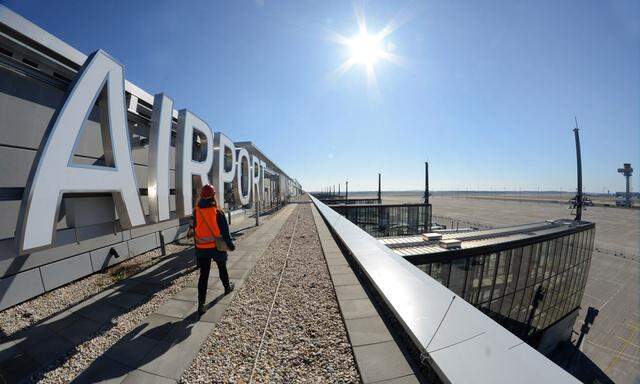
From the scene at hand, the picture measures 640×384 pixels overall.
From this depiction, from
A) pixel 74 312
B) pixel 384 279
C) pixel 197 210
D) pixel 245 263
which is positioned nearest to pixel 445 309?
pixel 384 279

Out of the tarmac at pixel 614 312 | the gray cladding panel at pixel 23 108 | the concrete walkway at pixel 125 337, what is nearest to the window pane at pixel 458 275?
the concrete walkway at pixel 125 337

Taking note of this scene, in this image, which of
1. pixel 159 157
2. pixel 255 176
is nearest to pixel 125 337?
pixel 159 157

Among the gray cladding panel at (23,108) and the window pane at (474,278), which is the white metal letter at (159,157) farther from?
the window pane at (474,278)

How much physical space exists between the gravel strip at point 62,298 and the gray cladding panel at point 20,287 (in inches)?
4.9

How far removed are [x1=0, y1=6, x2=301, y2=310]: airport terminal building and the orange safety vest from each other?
2954mm

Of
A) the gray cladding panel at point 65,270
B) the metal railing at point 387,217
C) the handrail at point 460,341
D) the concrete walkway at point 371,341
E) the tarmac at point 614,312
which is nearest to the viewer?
the handrail at point 460,341

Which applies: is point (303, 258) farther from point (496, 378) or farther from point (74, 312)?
point (496, 378)

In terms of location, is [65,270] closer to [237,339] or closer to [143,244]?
[143,244]

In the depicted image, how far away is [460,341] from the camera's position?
2.30 m

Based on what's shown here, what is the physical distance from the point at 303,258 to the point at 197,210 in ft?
12.8

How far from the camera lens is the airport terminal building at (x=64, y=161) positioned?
417 cm

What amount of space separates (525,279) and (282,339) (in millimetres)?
13987

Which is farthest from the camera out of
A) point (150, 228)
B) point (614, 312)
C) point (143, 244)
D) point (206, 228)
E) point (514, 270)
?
point (614, 312)

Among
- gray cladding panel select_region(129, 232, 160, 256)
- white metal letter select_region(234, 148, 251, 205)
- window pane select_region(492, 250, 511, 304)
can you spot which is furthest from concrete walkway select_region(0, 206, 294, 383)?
window pane select_region(492, 250, 511, 304)
